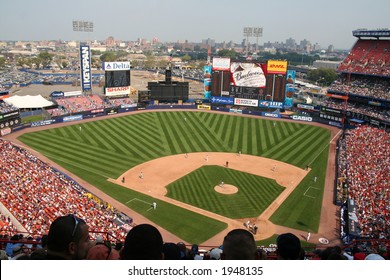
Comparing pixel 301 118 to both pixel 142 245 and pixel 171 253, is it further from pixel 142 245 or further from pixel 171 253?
pixel 142 245

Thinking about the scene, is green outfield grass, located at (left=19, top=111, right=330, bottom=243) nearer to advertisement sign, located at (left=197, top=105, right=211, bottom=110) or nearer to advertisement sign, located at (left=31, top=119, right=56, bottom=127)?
advertisement sign, located at (left=197, top=105, right=211, bottom=110)

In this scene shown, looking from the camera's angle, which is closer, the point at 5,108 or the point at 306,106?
the point at 5,108

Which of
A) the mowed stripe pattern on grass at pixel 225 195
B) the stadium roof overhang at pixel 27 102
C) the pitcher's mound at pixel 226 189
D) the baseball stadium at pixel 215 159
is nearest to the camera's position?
the baseball stadium at pixel 215 159

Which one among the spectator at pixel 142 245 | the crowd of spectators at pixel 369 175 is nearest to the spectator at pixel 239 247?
the spectator at pixel 142 245

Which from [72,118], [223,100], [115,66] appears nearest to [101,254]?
[72,118]

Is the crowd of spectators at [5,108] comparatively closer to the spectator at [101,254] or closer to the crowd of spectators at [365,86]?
the spectator at [101,254]

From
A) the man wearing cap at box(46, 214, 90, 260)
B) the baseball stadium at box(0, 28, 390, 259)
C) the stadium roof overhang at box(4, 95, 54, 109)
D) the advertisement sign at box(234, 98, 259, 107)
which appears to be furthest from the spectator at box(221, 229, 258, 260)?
the advertisement sign at box(234, 98, 259, 107)
